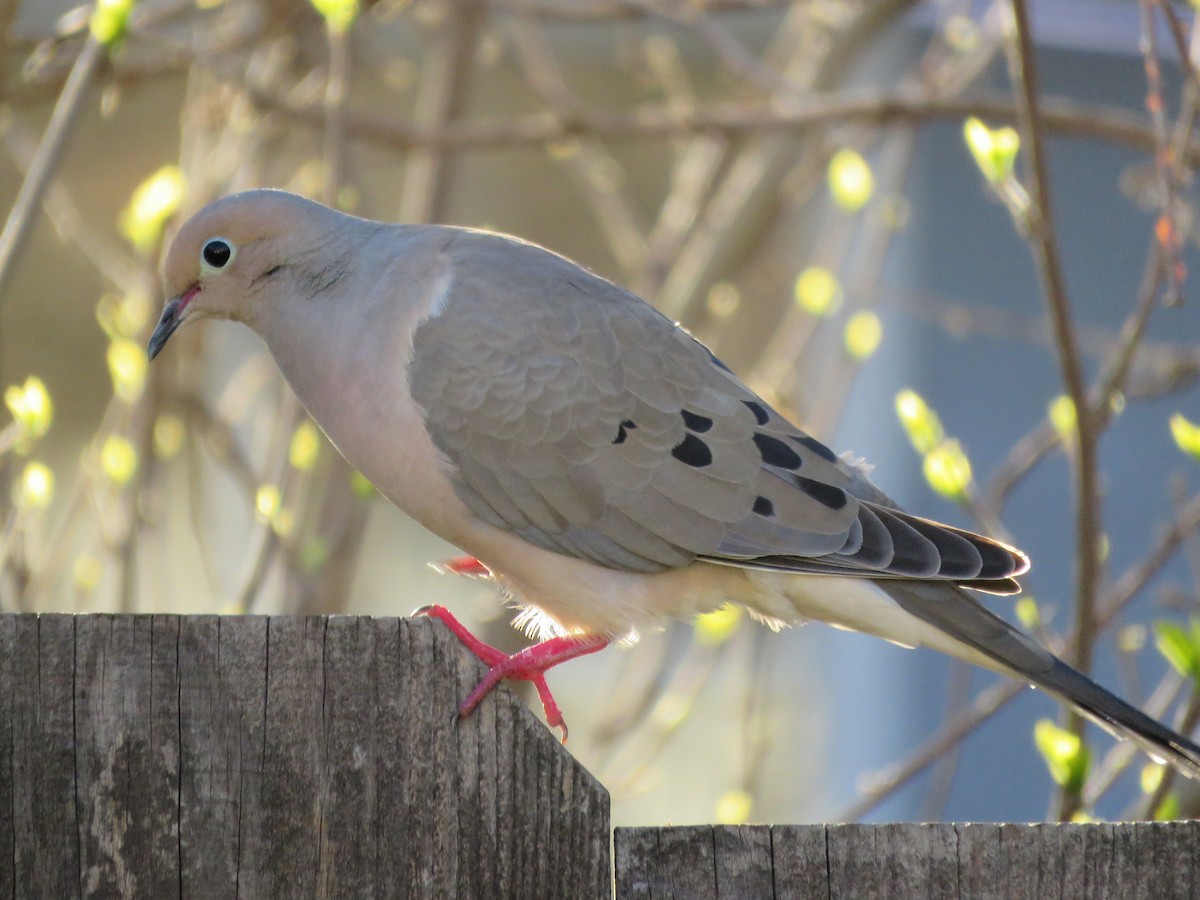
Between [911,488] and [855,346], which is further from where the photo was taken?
[911,488]

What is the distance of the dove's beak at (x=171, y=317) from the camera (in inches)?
118

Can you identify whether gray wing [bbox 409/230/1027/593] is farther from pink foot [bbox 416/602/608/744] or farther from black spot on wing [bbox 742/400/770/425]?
pink foot [bbox 416/602/608/744]

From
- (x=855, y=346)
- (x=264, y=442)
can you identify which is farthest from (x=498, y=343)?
(x=264, y=442)

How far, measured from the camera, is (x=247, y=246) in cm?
304

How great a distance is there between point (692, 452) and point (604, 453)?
0.18m

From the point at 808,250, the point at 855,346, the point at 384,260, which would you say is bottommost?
the point at 384,260

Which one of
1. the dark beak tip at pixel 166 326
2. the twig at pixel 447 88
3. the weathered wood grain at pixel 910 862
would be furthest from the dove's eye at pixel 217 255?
the weathered wood grain at pixel 910 862

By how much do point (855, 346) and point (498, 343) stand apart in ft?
6.11

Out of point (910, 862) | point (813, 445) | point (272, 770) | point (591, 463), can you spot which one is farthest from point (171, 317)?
point (910, 862)

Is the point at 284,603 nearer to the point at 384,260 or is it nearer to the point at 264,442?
the point at 384,260

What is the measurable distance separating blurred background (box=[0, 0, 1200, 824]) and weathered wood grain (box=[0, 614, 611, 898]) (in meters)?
1.24

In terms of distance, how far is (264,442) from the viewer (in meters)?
6.37

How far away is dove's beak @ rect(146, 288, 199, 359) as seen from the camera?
118 inches

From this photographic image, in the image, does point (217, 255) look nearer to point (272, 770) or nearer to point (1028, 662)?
point (272, 770)
